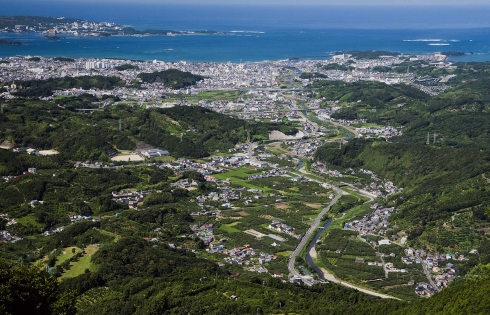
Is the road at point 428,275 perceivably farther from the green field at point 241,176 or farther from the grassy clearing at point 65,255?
the grassy clearing at point 65,255

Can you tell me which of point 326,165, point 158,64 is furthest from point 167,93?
point 326,165

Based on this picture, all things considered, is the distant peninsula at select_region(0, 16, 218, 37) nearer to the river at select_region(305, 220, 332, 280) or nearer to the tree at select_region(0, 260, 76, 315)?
the river at select_region(305, 220, 332, 280)

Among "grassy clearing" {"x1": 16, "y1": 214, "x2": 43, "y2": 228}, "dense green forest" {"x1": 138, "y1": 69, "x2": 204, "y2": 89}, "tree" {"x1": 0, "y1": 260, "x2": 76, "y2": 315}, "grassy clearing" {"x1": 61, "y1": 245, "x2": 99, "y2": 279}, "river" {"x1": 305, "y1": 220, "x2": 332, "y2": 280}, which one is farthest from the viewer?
"dense green forest" {"x1": 138, "y1": 69, "x2": 204, "y2": 89}

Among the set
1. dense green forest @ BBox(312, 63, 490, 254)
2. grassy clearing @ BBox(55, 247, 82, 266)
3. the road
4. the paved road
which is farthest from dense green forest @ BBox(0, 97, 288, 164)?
the road

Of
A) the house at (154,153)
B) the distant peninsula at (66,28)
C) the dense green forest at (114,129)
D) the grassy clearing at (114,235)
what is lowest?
the house at (154,153)

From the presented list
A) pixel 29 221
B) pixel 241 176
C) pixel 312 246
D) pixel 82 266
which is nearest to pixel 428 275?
pixel 312 246

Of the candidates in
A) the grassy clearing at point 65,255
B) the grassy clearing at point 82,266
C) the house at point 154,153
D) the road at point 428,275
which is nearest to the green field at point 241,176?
the house at point 154,153

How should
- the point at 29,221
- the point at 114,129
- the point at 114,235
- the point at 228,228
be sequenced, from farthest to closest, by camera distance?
1. the point at 114,129
2. the point at 228,228
3. the point at 29,221
4. the point at 114,235

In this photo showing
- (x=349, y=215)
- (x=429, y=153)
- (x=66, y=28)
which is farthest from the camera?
(x=66, y=28)

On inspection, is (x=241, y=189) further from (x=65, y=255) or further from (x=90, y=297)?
(x=90, y=297)
